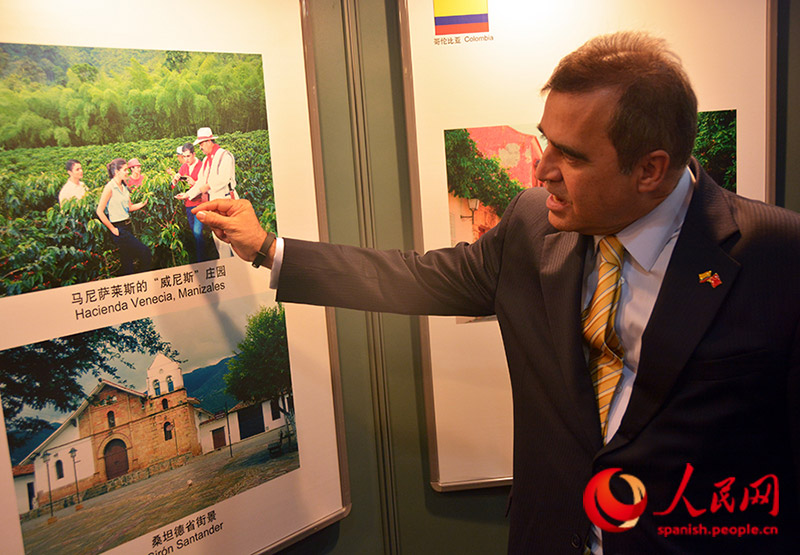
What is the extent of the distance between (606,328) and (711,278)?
0.80ft

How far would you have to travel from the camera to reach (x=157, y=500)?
5.52 feet

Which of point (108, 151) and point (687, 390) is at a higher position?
point (108, 151)

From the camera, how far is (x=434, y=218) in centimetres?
221

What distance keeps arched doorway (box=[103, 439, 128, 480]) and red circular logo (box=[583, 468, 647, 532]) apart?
3.61 feet

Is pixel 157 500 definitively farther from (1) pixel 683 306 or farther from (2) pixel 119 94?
(1) pixel 683 306

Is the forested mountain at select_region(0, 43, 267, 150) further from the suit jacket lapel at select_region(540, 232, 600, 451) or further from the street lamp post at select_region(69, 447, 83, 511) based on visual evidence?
the suit jacket lapel at select_region(540, 232, 600, 451)

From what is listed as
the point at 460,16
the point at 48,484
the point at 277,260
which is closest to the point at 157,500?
the point at 48,484

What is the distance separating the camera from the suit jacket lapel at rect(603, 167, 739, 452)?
54.5 inches

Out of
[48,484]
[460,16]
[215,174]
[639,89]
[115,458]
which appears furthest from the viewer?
[460,16]

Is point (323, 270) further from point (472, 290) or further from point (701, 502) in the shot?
point (701, 502)

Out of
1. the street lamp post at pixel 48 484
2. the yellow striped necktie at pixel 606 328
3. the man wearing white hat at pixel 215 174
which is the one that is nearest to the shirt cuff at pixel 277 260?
the man wearing white hat at pixel 215 174

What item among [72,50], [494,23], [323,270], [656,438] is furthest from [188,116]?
[656,438]

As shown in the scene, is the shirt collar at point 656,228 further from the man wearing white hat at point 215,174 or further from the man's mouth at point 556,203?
the man wearing white hat at point 215,174

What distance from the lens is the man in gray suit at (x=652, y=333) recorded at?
4.51 ft
